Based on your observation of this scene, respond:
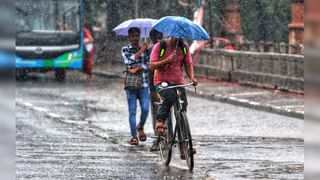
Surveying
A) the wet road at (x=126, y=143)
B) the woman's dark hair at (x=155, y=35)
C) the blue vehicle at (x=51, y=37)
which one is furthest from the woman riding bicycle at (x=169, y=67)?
the blue vehicle at (x=51, y=37)

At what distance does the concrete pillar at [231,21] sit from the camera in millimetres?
29781

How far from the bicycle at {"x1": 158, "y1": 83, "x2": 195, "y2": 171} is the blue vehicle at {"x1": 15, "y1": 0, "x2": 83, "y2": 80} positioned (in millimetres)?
18625

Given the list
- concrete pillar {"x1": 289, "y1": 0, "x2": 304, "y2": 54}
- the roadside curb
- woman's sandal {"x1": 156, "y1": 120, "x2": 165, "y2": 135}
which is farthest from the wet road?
concrete pillar {"x1": 289, "y1": 0, "x2": 304, "y2": 54}

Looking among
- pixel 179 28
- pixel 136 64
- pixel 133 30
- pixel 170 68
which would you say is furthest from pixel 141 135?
pixel 179 28

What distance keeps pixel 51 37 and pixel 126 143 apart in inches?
677

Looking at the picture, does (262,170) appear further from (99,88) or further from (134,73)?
(99,88)

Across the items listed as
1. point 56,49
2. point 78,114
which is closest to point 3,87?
point 78,114

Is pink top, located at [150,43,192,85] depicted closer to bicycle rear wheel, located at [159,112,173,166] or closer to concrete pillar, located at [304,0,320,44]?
bicycle rear wheel, located at [159,112,173,166]

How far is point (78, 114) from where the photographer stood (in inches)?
695

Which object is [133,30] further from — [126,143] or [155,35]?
[126,143]

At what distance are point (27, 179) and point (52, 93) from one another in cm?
1455

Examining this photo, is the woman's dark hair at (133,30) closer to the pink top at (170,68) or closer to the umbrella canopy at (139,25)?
the umbrella canopy at (139,25)

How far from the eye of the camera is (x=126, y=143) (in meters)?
12.7

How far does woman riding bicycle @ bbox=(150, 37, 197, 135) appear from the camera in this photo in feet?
33.5
